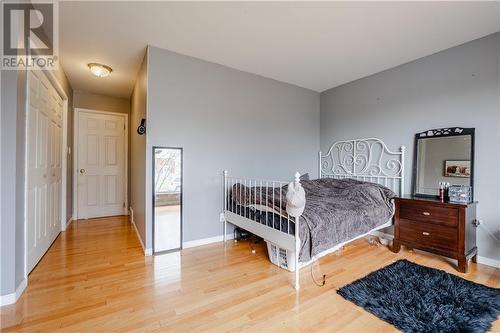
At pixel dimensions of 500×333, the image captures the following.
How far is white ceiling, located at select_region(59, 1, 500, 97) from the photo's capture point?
200 cm

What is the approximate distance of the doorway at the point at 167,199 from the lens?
104 inches

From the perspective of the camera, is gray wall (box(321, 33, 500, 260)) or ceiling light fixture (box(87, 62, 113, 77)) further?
ceiling light fixture (box(87, 62, 113, 77))

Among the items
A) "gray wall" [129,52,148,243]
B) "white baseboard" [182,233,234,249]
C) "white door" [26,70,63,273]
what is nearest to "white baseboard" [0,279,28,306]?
"white door" [26,70,63,273]

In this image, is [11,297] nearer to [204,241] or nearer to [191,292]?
[191,292]

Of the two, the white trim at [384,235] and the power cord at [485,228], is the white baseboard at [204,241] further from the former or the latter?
the power cord at [485,228]

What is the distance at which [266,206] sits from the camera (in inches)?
89.7

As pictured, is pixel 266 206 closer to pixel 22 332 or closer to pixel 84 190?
pixel 22 332

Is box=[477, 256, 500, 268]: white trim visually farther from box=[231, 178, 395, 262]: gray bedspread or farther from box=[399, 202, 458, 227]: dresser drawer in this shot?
box=[231, 178, 395, 262]: gray bedspread

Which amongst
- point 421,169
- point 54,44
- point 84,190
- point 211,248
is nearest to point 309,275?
point 211,248

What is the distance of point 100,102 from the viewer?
14.3ft

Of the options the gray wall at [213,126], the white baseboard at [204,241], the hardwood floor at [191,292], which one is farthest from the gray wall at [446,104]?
the white baseboard at [204,241]

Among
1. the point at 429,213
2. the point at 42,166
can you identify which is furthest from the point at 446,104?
the point at 42,166

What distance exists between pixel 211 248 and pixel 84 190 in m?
2.99

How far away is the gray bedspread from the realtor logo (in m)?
2.25
